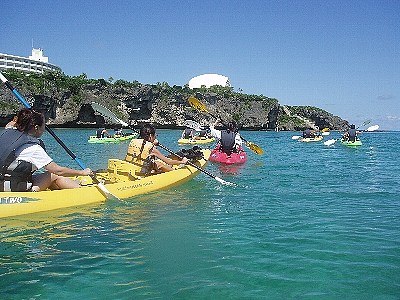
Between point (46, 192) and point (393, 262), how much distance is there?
5.45 meters

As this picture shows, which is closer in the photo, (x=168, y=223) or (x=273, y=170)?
(x=168, y=223)

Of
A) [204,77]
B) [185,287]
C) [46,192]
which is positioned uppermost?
[204,77]

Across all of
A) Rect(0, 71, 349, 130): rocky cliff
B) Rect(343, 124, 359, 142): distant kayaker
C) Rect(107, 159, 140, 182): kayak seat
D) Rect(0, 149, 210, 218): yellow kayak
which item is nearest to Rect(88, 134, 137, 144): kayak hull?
Rect(343, 124, 359, 142): distant kayaker

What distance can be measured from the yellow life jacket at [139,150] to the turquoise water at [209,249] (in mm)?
1004

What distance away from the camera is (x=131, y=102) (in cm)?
7806

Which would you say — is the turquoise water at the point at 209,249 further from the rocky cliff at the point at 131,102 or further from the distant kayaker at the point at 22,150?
the rocky cliff at the point at 131,102

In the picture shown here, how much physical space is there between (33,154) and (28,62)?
386 ft

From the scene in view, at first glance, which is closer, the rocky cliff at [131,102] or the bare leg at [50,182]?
the bare leg at [50,182]

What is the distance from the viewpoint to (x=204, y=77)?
411ft

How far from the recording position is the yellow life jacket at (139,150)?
9.77m

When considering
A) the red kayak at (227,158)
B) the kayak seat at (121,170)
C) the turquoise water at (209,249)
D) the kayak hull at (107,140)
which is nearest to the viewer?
the turquoise water at (209,249)

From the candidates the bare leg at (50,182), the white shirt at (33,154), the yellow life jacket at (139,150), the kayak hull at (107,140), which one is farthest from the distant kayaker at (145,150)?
the kayak hull at (107,140)

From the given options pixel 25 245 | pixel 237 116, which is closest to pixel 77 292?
pixel 25 245

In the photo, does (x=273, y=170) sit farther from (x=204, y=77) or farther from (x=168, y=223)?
(x=204, y=77)
